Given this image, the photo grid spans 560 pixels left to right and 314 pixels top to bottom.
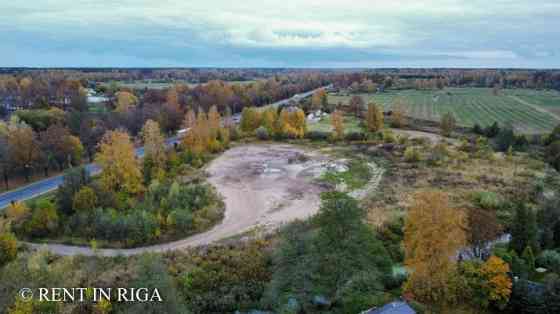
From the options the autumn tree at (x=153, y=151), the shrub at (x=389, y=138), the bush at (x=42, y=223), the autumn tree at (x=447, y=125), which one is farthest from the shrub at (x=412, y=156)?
the bush at (x=42, y=223)

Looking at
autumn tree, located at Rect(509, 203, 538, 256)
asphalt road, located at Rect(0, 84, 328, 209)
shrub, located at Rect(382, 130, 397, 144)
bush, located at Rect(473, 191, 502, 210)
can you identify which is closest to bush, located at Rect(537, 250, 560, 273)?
autumn tree, located at Rect(509, 203, 538, 256)

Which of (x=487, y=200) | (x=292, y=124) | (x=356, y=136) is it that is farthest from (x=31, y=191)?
(x=356, y=136)

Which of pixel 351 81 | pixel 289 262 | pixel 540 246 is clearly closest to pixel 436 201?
pixel 289 262

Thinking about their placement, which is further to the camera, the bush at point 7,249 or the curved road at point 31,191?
the curved road at point 31,191

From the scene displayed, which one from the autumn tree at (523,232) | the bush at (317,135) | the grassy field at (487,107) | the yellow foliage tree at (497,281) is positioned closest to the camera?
the yellow foliage tree at (497,281)

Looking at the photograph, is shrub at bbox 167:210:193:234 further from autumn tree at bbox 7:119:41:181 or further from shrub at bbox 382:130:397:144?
shrub at bbox 382:130:397:144

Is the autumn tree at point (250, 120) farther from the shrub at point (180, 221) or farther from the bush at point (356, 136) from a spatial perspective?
the shrub at point (180, 221)

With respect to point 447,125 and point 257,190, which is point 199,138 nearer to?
point 257,190

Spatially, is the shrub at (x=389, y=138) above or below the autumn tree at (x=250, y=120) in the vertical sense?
below

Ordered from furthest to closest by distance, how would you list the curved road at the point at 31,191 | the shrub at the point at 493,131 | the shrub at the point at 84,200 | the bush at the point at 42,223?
the shrub at the point at 493,131 → the curved road at the point at 31,191 → the shrub at the point at 84,200 → the bush at the point at 42,223
